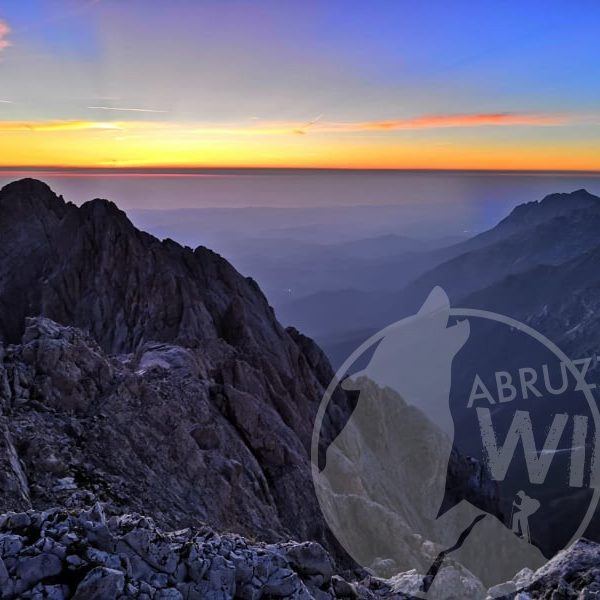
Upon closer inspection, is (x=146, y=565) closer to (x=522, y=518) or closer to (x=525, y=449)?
(x=522, y=518)

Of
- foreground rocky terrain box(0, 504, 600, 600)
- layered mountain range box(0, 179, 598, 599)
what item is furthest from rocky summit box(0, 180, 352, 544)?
foreground rocky terrain box(0, 504, 600, 600)

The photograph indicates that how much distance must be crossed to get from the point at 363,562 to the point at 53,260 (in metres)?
60.7

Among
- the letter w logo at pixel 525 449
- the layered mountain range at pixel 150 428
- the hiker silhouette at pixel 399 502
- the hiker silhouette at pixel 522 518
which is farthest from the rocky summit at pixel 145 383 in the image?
the letter w logo at pixel 525 449

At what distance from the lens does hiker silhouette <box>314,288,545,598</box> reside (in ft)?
153

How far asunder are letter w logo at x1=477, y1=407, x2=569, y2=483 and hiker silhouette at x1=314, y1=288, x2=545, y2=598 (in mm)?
62077

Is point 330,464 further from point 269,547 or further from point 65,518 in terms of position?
point 65,518

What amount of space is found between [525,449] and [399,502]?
403ft

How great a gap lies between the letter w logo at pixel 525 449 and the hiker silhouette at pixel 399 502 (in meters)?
62.1

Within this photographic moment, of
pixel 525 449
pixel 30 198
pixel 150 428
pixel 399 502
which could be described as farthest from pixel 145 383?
pixel 525 449

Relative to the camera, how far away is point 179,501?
3162cm

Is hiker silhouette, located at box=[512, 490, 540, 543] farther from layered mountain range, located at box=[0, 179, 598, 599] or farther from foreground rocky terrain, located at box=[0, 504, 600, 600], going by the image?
foreground rocky terrain, located at box=[0, 504, 600, 600]

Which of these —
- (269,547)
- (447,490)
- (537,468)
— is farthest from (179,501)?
(537,468)

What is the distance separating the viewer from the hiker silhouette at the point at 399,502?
153 feet

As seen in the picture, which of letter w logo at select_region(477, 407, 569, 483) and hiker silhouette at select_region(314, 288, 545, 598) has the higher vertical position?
hiker silhouette at select_region(314, 288, 545, 598)
